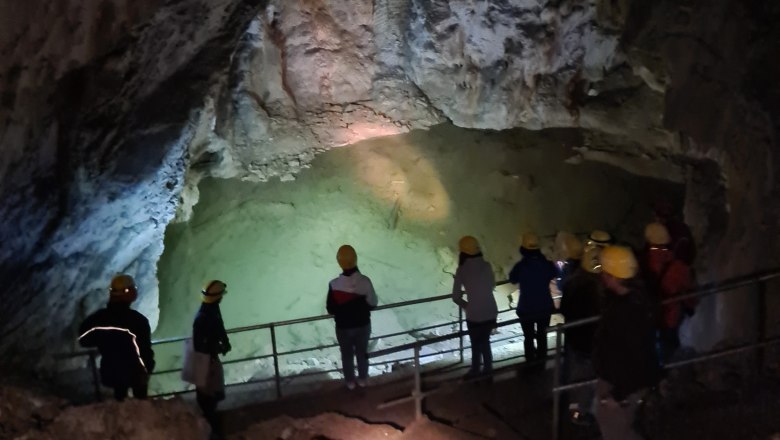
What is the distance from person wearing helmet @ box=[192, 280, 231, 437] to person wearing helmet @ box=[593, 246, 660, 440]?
2.82 m

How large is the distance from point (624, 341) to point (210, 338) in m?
3.04

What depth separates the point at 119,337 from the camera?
5191mm

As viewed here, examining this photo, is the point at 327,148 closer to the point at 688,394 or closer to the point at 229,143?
the point at 229,143

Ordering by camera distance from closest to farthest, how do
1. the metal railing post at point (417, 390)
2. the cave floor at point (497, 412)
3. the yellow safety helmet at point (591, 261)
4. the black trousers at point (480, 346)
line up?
1. the cave floor at point (497, 412)
2. the metal railing post at point (417, 390)
3. the yellow safety helmet at point (591, 261)
4. the black trousers at point (480, 346)

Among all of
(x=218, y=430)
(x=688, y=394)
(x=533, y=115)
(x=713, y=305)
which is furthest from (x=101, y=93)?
(x=533, y=115)

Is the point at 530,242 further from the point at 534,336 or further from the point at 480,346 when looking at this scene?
the point at 480,346

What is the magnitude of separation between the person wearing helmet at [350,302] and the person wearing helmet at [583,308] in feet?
5.09

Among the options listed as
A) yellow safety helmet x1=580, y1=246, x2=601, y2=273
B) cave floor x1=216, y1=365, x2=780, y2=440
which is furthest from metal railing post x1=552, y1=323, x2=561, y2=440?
yellow safety helmet x1=580, y1=246, x2=601, y2=273

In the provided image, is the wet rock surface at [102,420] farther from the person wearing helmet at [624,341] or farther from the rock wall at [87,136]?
the person wearing helmet at [624,341]

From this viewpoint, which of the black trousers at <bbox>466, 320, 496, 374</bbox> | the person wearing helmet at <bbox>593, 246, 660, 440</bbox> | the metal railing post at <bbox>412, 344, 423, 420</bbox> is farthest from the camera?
the black trousers at <bbox>466, 320, 496, 374</bbox>

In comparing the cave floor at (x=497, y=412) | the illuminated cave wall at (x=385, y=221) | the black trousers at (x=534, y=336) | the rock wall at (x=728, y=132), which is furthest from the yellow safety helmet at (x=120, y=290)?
the illuminated cave wall at (x=385, y=221)

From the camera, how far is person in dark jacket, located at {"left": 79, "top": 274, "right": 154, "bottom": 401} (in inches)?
202

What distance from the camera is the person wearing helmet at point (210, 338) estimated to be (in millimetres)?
5125

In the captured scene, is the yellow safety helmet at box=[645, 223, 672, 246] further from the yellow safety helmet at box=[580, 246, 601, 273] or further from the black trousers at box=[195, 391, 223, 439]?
the black trousers at box=[195, 391, 223, 439]
